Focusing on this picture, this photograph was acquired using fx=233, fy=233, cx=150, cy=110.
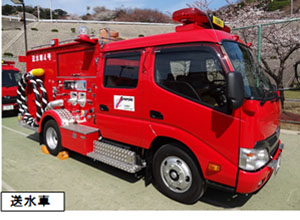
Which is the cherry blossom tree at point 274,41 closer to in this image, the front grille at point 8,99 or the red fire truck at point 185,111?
the red fire truck at point 185,111

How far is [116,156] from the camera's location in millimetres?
4086

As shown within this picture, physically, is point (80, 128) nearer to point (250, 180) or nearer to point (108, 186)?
point (108, 186)

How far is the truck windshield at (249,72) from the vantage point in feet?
9.61

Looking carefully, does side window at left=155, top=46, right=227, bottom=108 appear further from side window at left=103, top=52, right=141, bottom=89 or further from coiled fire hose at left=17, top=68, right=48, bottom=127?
coiled fire hose at left=17, top=68, right=48, bottom=127

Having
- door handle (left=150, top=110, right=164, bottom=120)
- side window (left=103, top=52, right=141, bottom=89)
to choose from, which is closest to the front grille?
side window (left=103, top=52, right=141, bottom=89)

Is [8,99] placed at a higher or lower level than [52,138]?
higher

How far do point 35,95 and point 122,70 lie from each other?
3096 mm

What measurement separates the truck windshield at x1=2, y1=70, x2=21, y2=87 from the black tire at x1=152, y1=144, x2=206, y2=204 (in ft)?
33.4

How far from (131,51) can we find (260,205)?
3.05m

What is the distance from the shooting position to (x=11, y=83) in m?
11.1

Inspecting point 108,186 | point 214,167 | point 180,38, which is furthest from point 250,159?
point 108,186

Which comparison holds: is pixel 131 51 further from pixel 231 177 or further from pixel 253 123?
pixel 231 177

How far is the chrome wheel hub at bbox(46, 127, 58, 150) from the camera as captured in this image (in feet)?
18.0

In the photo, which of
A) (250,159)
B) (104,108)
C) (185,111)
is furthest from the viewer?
(104,108)
